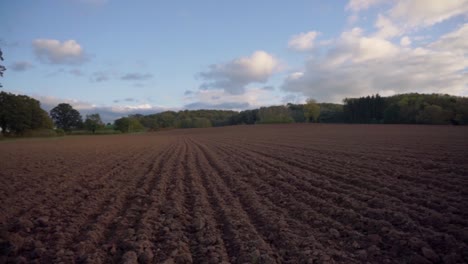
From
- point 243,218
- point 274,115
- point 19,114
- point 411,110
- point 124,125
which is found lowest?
point 243,218

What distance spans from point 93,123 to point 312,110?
76.1 m

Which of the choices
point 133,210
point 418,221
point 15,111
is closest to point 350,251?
point 418,221

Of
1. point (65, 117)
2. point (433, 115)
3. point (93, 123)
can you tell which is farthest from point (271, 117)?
point (65, 117)

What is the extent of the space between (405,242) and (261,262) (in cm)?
246

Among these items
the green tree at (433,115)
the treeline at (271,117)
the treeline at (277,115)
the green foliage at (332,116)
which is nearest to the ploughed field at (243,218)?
the green tree at (433,115)

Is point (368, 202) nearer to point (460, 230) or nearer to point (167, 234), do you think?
point (460, 230)

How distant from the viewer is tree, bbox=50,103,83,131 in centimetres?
12125

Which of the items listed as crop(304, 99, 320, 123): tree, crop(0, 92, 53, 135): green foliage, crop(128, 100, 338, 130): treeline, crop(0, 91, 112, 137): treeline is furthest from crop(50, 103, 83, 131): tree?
crop(304, 99, 320, 123): tree

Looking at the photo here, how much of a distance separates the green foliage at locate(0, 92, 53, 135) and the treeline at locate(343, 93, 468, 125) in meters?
84.8

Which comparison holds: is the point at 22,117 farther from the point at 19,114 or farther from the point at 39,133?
the point at 39,133

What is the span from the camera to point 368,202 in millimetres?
7418

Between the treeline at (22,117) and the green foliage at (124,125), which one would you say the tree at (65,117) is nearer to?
the green foliage at (124,125)

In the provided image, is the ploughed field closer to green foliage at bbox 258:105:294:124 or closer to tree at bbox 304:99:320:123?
green foliage at bbox 258:105:294:124

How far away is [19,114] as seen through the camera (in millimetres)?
66500
